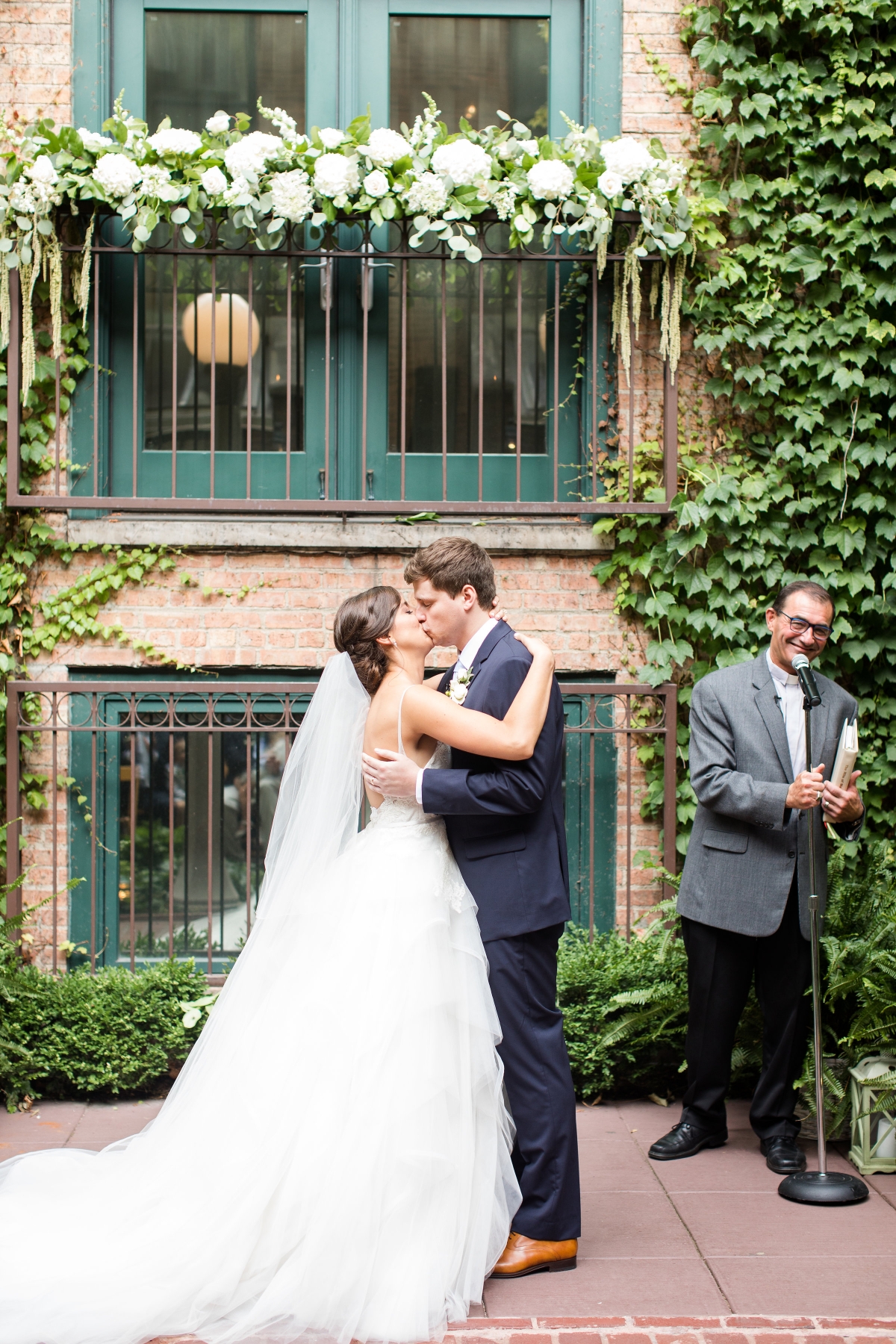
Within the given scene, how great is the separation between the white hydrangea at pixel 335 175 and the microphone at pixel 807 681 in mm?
2950

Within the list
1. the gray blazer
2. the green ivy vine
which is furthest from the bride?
the green ivy vine

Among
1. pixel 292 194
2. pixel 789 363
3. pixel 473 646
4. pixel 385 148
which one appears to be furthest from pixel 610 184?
pixel 473 646

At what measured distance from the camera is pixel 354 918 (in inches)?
137

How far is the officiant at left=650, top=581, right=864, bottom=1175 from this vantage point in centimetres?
421

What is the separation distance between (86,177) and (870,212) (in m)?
3.65

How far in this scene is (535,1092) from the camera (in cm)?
339

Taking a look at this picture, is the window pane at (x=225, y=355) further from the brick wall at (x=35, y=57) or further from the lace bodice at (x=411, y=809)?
the lace bodice at (x=411, y=809)

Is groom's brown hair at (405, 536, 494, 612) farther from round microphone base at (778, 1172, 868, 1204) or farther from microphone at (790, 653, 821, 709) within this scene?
round microphone base at (778, 1172, 868, 1204)

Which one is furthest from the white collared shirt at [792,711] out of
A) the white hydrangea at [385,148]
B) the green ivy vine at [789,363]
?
the white hydrangea at [385,148]

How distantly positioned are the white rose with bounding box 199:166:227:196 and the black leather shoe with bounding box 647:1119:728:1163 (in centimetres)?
442

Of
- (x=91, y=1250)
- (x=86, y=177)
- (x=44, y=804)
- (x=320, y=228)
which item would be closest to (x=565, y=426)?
(x=320, y=228)

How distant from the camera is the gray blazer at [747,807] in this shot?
4.18 meters

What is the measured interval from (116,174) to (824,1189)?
497cm

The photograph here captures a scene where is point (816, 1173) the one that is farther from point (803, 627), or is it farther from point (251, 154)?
point (251, 154)
